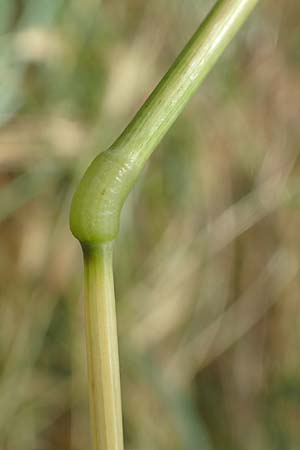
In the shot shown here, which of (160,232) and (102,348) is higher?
(160,232)

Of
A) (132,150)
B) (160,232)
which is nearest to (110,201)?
(132,150)

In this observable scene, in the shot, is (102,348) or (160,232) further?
(160,232)

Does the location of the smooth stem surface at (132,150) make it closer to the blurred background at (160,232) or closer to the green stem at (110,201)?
the green stem at (110,201)

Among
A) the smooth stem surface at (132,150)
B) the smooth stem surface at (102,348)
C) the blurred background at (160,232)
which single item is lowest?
the smooth stem surface at (102,348)

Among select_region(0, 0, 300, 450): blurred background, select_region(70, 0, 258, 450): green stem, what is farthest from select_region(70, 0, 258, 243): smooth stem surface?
select_region(0, 0, 300, 450): blurred background

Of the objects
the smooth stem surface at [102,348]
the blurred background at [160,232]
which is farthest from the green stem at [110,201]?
the blurred background at [160,232]

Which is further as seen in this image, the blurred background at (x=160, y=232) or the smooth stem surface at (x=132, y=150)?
the blurred background at (x=160, y=232)

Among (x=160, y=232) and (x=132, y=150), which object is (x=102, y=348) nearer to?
(x=132, y=150)
